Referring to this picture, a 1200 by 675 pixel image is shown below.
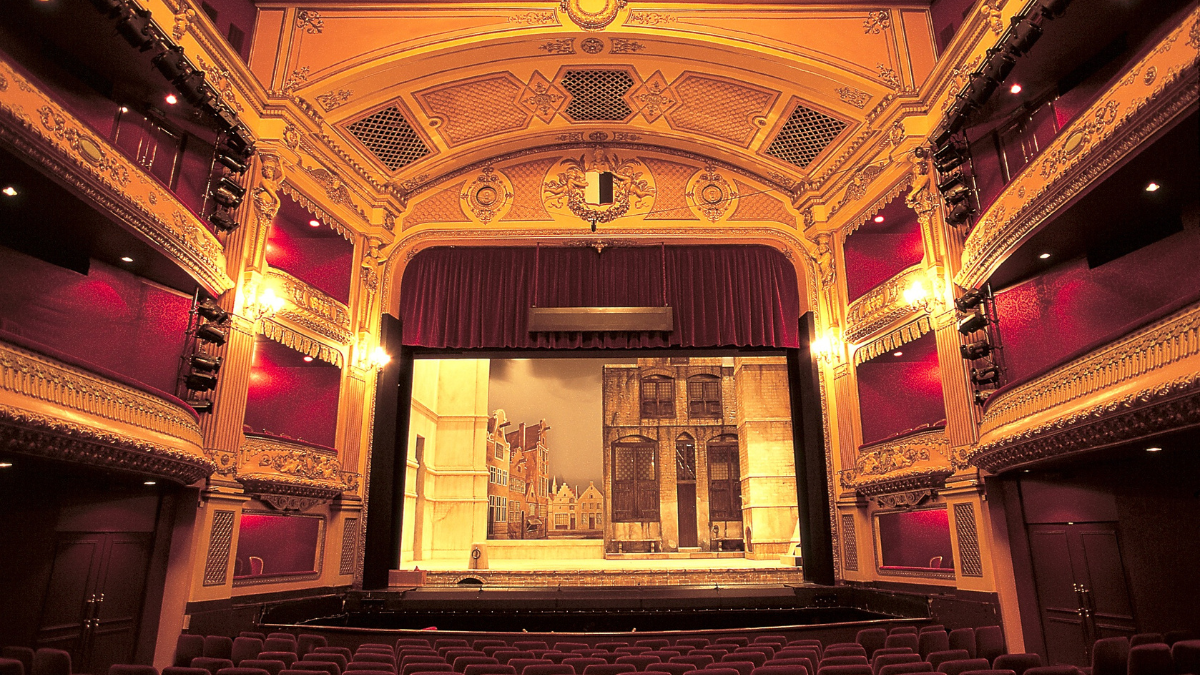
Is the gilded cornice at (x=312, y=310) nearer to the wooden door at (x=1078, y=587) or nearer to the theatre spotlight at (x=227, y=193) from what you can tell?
the theatre spotlight at (x=227, y=193)

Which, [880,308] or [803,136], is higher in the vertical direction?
[803,136]

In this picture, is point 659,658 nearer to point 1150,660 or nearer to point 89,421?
point 1150,660

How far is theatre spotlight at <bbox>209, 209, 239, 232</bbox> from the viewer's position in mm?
8922

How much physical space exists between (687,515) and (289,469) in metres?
14.4

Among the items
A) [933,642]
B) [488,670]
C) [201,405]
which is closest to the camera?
[488,670]

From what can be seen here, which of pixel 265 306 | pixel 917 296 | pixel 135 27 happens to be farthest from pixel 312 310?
pixel 917 296

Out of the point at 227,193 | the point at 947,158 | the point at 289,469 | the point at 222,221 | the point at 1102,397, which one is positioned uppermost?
the point at 947,158

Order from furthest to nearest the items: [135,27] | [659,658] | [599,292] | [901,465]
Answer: [599,292]
[901,465]
[135,27]
[659,658]

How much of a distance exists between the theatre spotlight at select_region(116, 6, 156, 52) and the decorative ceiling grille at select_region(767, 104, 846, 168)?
9.50m

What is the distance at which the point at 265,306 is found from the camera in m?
9.86

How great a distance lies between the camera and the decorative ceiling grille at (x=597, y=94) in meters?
11.9

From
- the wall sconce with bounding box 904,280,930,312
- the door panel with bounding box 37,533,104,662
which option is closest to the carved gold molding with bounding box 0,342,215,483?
the door panel with bounding box 37,533,104,662

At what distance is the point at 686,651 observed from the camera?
6184mm

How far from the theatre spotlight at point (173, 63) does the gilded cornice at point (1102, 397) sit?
1031 centimetres
